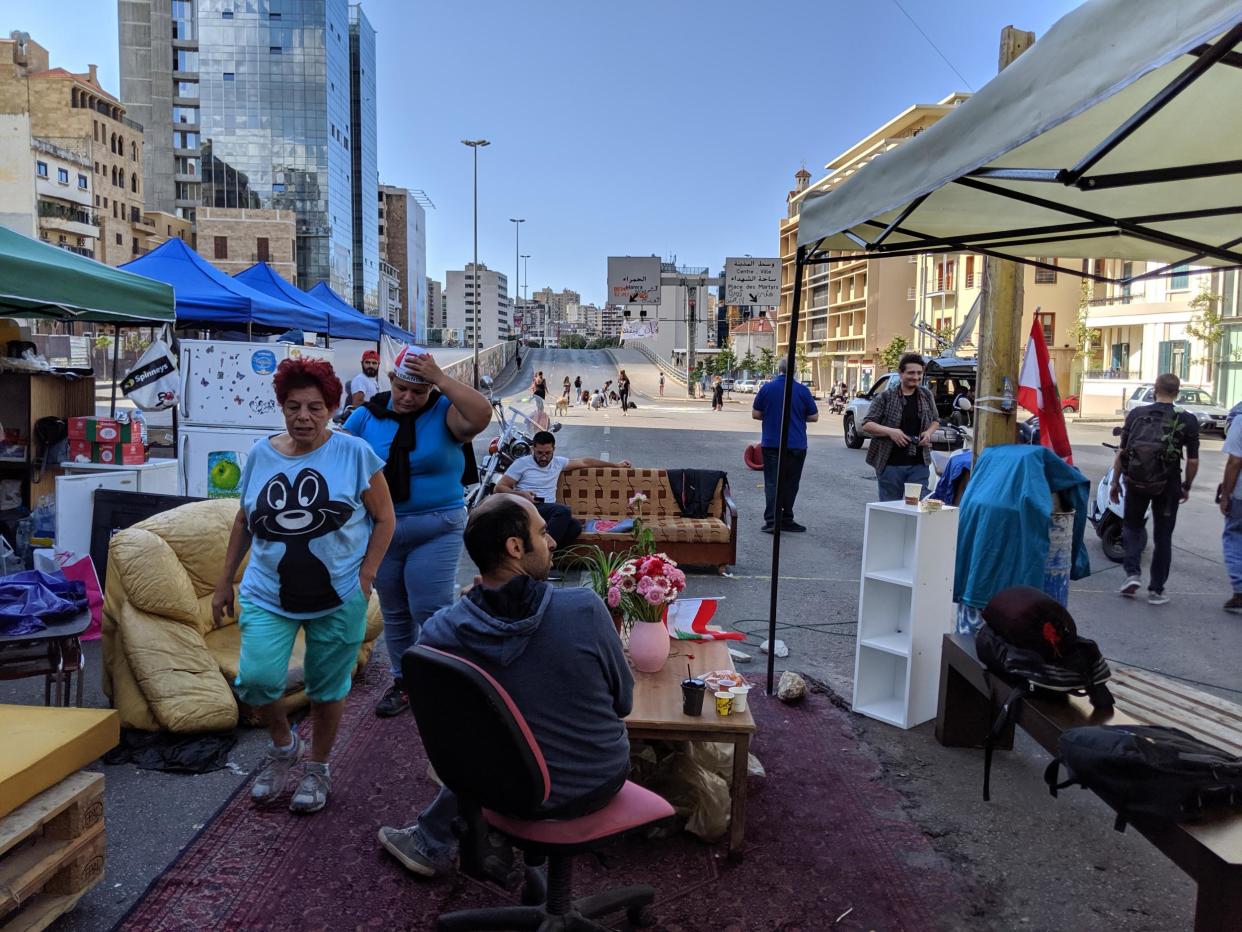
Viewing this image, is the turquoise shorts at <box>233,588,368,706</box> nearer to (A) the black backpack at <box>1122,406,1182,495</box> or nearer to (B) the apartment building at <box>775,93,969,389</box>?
(A) the black backpack at <box>1122,406,1182,495</box>

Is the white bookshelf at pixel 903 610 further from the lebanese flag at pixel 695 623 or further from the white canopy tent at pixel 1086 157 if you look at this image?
the lebanese flag at pixel 695 623

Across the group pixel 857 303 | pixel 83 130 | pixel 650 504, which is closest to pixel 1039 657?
pixel 650 504

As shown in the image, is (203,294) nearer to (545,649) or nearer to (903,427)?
(903,427)

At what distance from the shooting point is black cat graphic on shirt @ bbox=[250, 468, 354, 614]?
3371 mm

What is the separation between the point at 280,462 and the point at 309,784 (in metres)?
1.31

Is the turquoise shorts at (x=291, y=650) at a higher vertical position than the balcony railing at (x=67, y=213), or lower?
lower

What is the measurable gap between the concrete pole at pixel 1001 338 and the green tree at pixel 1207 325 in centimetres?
3411

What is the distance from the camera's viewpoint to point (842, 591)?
7715 mm

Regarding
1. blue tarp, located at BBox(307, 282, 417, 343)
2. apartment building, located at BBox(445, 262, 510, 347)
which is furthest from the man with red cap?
apartment building, located at BBox(445, 262, 510, 347)

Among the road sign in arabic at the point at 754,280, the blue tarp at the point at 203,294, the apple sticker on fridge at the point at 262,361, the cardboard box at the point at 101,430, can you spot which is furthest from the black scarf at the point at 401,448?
the road sign in arabic at the point at 754,280

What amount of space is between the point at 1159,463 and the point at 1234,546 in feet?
2.81

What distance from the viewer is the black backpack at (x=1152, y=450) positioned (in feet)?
23.3

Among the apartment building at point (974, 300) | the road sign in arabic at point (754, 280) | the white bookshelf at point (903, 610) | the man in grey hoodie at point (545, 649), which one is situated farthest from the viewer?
the apartment building at point (974, 300)

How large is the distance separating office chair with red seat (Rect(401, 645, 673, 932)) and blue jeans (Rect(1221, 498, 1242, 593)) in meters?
6.32
